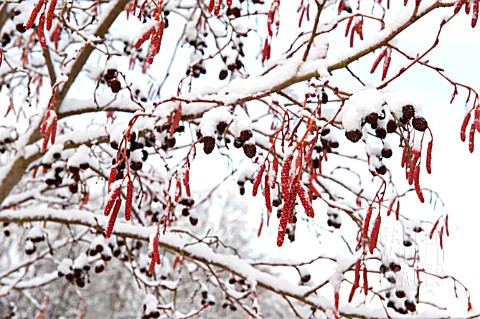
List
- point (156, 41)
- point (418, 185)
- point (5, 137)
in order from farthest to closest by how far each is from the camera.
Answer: point (5, 137) → point (418, 185) → point (156, 41)

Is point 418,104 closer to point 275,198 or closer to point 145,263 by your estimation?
point 275,198

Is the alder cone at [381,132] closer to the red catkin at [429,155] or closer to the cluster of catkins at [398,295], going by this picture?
the red catkin at [429,155]

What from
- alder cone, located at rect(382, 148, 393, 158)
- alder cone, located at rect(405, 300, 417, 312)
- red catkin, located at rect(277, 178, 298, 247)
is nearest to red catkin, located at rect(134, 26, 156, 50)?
red catkin, located at rect(277, 178, 298, 247)

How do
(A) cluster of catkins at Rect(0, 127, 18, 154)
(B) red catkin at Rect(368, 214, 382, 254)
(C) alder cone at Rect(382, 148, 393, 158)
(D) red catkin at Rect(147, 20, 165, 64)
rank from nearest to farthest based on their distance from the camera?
1. (D) red catkin at Rect(147, 20, 165, 64)
2. (B) red catkin at Rect(368, 214, 382, 254)
3. (C) alder cone at Rect(382, 148, 393, 158)
4. (A) cluster of catkins at Rect(0, 127, 18, 154)

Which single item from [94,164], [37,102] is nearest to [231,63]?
[94,164]

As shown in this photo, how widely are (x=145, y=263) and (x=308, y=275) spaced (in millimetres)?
2086

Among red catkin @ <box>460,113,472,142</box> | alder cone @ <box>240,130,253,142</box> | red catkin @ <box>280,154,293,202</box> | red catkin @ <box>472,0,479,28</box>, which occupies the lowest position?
red catkin @ <box>280,154,293,202</box>

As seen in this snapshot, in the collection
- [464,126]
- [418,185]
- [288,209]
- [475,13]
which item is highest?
[475,13]

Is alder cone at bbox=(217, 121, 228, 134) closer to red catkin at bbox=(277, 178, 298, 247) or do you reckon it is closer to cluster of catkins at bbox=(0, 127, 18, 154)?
red catkin at bbox=(277, 178, 298, 247)

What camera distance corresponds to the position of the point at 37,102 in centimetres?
579

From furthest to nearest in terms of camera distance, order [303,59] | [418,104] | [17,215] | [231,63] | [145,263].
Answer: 1. [145,263]
2. [17,215]
3. [231,63]
4. [303,59]
5. [418,104]

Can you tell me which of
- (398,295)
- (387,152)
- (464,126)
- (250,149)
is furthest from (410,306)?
(250,149)

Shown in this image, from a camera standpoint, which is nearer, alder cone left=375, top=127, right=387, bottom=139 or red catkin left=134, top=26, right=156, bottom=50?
red catkin left=134, top=26, right=156, bottom=50

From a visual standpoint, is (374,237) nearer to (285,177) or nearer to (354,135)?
(354,135)
